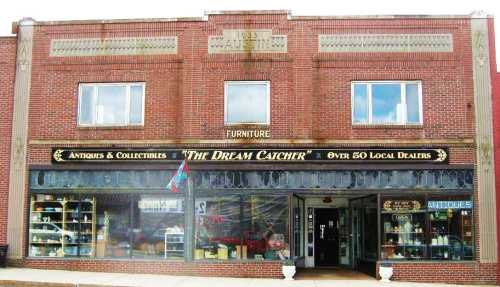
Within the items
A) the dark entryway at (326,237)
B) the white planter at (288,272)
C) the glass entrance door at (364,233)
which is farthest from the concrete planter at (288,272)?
the dark entryway at (326,237)

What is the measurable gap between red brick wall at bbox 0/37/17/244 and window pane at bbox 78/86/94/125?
7.14ft

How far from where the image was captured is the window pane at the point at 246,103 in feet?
62.1

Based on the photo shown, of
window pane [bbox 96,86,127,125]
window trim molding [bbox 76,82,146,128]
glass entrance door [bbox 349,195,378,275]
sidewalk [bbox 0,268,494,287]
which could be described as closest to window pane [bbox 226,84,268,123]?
window trim molding [bbox 76,82,146,128]

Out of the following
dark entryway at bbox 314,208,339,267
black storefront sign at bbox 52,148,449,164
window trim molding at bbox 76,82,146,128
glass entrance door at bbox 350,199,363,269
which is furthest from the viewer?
dark entryway at bbox 314,208,339,267

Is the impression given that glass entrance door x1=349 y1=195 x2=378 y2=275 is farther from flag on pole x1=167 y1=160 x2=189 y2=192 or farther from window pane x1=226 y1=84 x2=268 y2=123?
flag on pole x1=167 y1=160 x2=189 y2=192

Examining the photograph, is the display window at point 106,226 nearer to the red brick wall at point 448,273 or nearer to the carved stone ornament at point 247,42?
the carved stone ornament at point 247,42

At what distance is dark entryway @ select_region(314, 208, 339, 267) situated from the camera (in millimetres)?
21734

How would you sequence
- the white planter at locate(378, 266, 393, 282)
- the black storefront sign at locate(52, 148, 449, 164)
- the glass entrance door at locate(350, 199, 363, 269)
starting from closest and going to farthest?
the white planter at locate(378, 266, 393, 282)
the black storefront sign at locate(52, 148, 449, 164)
the glass entrance door at locate(350, 199, 363, 269)

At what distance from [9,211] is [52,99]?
12.1ft

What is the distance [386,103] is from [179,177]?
6.62 meters

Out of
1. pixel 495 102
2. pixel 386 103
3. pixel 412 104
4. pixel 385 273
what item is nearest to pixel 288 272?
pixel 385 273

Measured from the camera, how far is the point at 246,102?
19047 mm

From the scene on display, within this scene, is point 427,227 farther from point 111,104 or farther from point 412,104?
point 111,104

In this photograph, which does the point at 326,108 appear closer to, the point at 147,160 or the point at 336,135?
the point at 336,135
